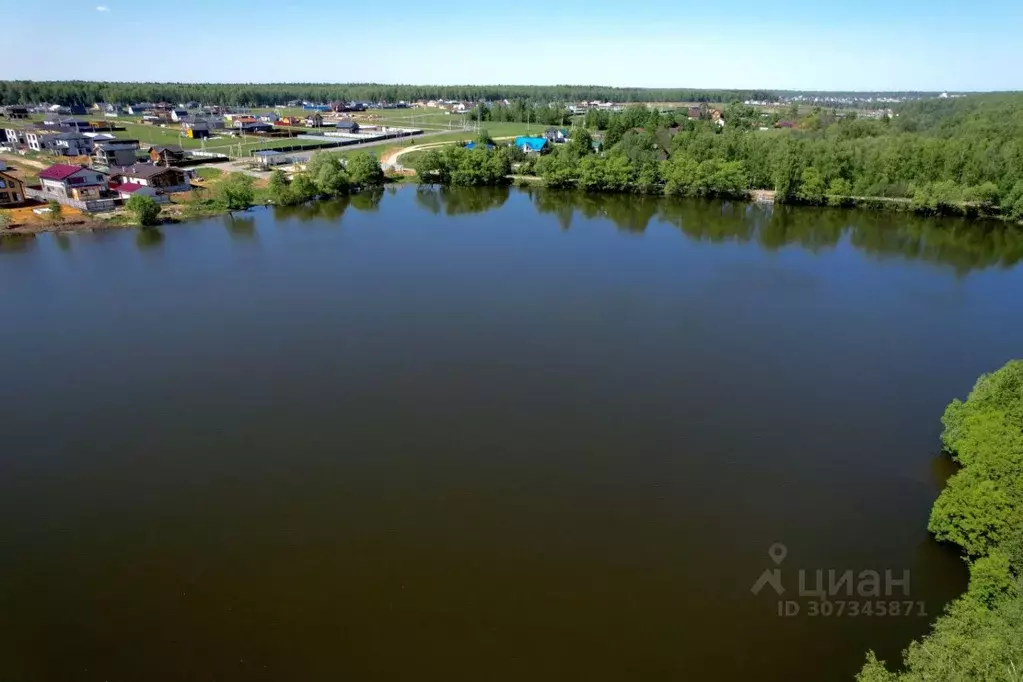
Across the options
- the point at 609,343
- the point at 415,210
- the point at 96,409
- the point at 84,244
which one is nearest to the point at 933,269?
the point at 609,343

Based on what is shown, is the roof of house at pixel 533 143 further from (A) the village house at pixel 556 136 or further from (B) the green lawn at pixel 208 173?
(B) the green lawn at pixel 208 173

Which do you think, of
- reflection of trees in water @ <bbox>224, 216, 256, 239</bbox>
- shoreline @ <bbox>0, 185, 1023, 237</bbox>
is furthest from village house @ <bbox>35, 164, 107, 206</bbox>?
reflection of trees in water @ <bbox>224, 216, 256, 239</bbox>

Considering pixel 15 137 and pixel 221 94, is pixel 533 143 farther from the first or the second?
pixel 221 94

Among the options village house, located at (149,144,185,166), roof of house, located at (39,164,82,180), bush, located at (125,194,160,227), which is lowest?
bush, located at (125,194,160,227)

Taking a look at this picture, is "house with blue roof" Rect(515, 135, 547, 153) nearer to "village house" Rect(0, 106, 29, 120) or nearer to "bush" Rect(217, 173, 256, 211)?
"bush" Rect(217, 173, 256, 211)

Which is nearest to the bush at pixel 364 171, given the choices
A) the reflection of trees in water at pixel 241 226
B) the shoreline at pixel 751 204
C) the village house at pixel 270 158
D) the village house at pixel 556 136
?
the shoreline at pixel 751 204

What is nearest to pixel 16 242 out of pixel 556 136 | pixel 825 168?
pixel 825 168
